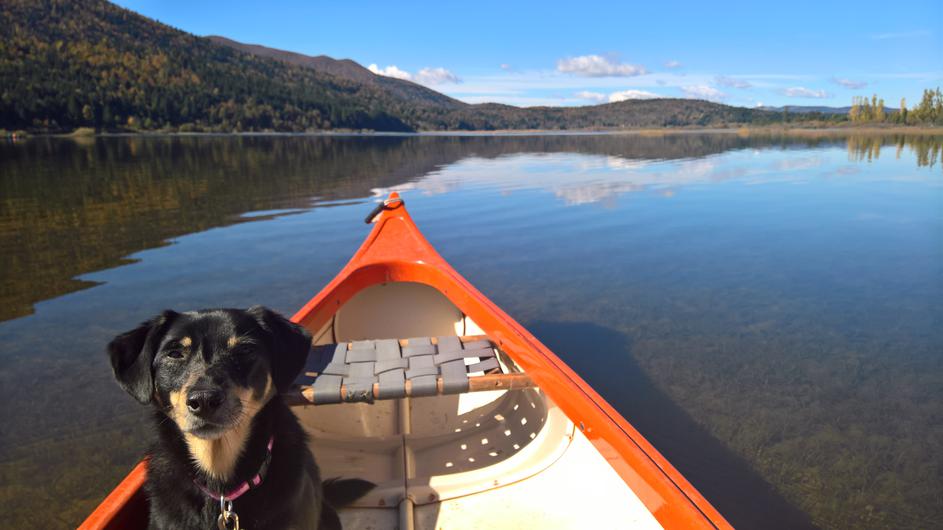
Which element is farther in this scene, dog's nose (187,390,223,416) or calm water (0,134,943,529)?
calm water (0,134,943,529)

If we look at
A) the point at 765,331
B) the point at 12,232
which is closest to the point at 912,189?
the point at 765,331

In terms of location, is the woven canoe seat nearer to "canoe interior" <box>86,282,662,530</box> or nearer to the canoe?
the canoe

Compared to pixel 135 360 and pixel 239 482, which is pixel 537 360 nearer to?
pixel 239 482

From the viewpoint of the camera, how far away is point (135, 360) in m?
2.29

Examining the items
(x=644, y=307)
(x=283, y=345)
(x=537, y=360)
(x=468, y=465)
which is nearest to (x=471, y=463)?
(x=468, y=465)

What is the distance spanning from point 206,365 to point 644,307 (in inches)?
297

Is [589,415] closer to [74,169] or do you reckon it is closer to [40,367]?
[40,367]

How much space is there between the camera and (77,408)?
5.62 metres

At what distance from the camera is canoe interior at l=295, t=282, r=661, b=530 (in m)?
3.36

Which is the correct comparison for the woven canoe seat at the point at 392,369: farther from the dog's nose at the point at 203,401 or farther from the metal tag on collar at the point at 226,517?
the dog's nose at the point at 203,401

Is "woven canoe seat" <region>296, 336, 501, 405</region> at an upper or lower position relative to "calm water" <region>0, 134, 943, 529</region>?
upper

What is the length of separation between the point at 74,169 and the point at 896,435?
39762 mm

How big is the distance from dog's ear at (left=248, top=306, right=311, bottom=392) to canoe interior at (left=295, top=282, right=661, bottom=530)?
141 cm

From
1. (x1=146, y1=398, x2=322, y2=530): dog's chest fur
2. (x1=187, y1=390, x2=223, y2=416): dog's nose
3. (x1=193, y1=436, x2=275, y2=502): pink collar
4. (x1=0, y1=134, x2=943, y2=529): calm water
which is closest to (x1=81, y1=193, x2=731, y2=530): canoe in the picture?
(x1=146, y1=398, x2=322, y2=530): dog's chest fur
